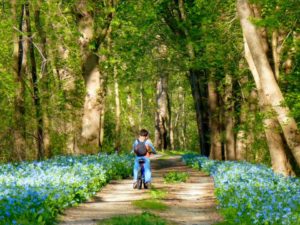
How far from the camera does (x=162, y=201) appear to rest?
1523 cm

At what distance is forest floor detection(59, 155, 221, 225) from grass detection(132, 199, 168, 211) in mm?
136

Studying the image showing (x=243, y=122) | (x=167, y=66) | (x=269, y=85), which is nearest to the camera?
(x=269, y=85)

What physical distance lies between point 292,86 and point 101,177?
6.91 m

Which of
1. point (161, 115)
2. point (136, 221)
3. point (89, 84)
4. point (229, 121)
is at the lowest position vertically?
point (136, 221)

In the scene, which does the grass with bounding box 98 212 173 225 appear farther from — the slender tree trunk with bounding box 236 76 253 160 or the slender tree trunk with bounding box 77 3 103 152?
the slender tree trunk with bounding box 236 76 253 160

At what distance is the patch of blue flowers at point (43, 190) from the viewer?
10.6 m

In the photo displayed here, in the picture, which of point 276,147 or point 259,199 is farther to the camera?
point 276,147

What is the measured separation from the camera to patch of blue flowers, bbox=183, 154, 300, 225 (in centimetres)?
955

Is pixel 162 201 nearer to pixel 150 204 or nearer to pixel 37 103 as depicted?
pixel 150 204

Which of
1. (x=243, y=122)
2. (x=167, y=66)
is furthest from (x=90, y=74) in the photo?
(x=167, y=66)

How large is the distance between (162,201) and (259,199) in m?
→ 4.52

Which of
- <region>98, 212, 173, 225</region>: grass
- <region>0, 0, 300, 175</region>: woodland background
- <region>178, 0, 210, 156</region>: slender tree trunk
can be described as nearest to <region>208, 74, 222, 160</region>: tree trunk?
<region>0, 0, 300, 175</region>: woodland background

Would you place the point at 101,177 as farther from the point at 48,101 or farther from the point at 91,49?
the point at 48,101

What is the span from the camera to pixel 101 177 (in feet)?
59.3
